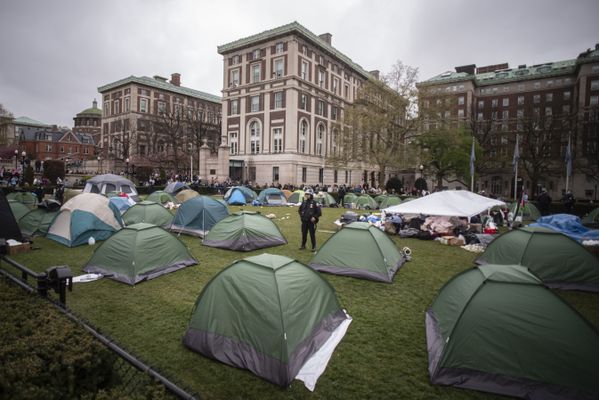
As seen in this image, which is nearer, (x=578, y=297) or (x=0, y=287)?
(x=0, y=287)

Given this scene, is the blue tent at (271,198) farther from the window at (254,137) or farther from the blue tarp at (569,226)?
the window at (254,137)

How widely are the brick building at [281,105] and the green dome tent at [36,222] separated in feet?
105

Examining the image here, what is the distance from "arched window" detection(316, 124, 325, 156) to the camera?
1941 inches

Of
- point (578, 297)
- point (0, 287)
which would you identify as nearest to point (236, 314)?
point (0, 287)

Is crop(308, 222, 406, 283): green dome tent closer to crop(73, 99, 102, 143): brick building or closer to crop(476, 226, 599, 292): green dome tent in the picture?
crop(476, 226, 599, 292): green dome tent

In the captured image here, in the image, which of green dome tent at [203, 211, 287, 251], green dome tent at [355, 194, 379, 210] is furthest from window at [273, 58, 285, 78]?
green dome tent at [203, 211, 287, 251]

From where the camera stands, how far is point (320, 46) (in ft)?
157

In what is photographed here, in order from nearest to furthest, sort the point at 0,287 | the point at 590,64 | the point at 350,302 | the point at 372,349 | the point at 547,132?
the point at 0,287, the point at 372,349, the point at 350,302, the point at 547,132, the point at 590,64

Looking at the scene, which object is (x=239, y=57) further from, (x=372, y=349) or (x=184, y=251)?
(x=372, y=349)

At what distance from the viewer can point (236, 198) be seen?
2778cm

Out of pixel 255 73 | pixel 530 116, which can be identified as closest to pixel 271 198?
pixel 255 73

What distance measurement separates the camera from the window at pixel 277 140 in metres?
45.3

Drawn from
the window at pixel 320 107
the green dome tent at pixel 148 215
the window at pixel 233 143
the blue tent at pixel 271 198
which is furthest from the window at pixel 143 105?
the green dome tent at pixel 148 215

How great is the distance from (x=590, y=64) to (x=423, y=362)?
71095 millimetres
